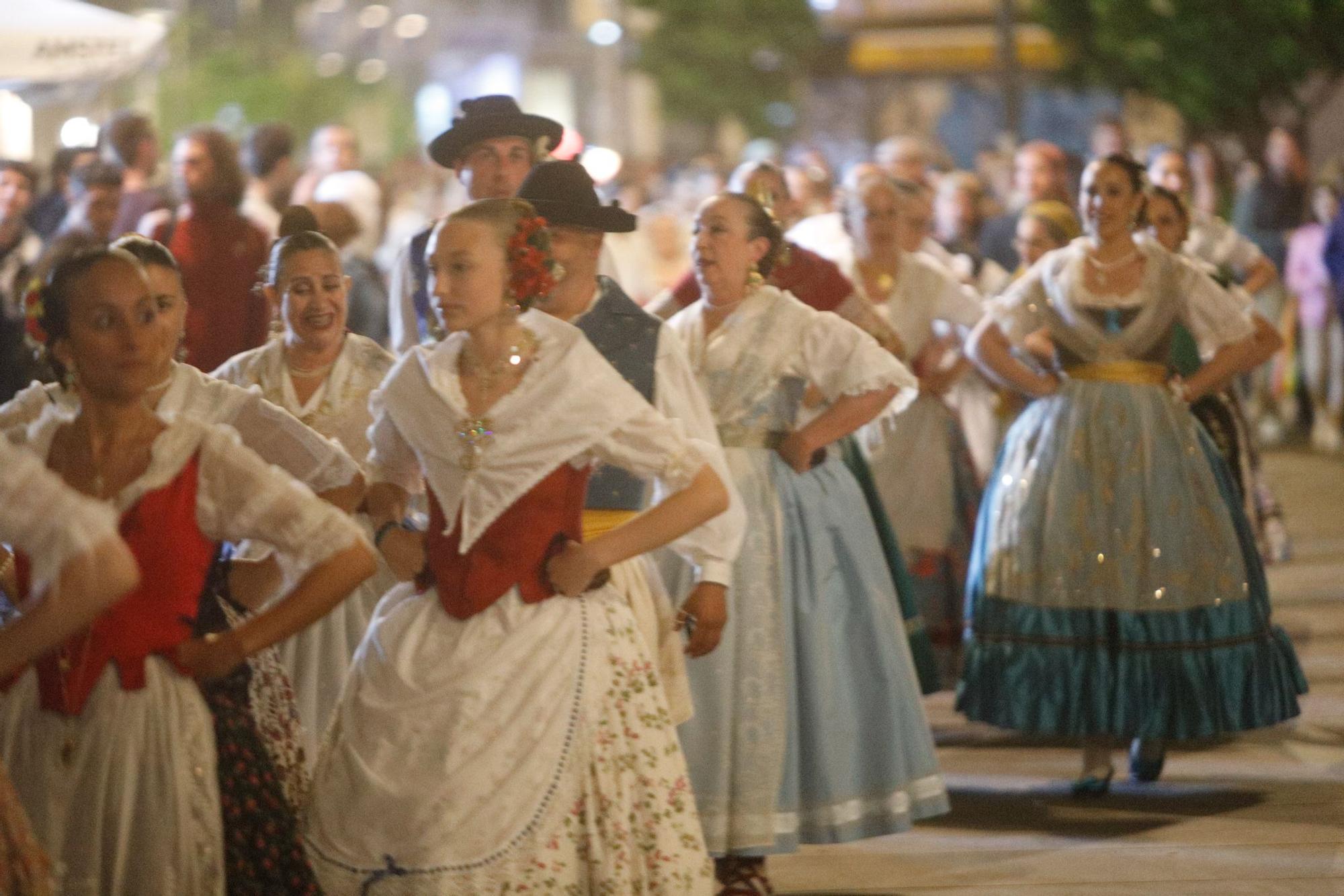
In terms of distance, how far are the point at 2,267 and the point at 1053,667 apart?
499 centimetres

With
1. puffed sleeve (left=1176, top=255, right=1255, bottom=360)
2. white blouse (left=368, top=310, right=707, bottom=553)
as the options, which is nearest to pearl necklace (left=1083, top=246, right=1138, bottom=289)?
puffed sleeve (left=1176, top=255, right=1255, bottom=360)

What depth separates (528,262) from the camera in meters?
3.88

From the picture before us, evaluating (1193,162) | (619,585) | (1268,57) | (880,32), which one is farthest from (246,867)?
(880,32)

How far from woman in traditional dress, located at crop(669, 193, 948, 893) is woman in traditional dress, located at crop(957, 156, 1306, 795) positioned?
108cm

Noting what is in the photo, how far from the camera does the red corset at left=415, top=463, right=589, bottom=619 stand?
150 inches

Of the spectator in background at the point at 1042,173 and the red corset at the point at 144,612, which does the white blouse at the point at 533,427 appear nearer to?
the red corset at the point at 144,612

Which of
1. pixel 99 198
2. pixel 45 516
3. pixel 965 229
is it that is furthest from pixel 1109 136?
pixel 45 516

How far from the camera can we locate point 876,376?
542 centimetres

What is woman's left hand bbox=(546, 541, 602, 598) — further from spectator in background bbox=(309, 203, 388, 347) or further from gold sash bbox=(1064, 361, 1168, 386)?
spectator in background bbox=(309, 203, 388, 347)

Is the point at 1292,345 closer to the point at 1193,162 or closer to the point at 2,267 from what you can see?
the point at 1193,162

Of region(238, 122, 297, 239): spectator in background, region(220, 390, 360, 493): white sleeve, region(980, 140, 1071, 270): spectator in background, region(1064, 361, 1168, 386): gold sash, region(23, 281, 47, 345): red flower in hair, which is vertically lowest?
region(220, 390, 360, 493): white sleeve

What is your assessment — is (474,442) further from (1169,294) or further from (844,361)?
(1169,294)

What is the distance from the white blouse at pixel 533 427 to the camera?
3852 millimetres

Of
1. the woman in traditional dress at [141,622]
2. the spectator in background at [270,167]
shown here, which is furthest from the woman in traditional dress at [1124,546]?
the spectator in background at [270,167]
